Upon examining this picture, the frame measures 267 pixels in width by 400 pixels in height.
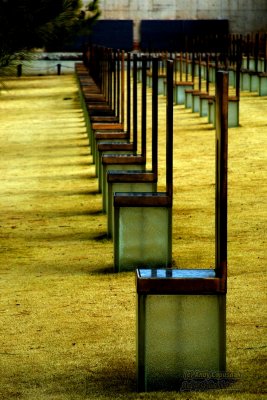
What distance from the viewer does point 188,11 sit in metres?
31.1

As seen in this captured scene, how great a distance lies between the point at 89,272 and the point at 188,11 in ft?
88.7

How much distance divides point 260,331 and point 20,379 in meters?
0.81

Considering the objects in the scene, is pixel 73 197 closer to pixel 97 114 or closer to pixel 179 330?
pixel 97 114

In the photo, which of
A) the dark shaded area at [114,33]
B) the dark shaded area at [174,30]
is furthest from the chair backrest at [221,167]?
the dark shaded area at [114,33]

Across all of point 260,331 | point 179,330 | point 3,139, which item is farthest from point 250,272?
point 3,139

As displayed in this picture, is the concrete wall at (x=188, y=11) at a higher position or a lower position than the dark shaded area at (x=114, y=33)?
higher

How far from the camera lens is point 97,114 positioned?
909 centimetres

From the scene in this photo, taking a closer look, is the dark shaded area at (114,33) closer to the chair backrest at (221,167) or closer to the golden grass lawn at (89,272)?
the golden grass lawn at (89,272)

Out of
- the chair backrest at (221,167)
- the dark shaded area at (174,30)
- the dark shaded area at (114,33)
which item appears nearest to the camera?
the chair backrest at (221,167)

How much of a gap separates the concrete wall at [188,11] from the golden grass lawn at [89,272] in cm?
2076

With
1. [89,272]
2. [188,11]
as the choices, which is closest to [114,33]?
[188,11]

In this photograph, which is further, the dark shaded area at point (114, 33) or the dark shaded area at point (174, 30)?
the dark shaded area at point (114, 33)

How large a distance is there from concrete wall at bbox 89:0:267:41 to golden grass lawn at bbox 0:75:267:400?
20757 mm

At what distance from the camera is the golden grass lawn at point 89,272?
308cm
